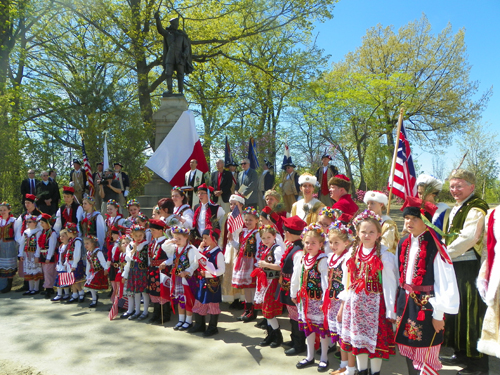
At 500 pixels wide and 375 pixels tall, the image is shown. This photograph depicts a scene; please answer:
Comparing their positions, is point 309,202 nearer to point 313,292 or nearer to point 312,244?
point 312,244

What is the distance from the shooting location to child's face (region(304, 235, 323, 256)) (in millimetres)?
3931

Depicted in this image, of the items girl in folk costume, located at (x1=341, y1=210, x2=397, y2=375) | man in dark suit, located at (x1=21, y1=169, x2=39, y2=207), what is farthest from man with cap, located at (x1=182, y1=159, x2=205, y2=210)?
girl in folk costume, located at (x1=341, y1=210, x2=397, y2=375)

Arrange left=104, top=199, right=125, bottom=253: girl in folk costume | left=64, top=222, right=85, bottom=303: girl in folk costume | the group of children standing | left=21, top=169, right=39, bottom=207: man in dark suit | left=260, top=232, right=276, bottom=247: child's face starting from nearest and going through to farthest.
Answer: the group of children standing → left=260, top=232, right=276, bottom=247: child's face → left=64, top=222, right=85, bottom=303: girl in folk costume → left=104, top=199, right=125, bottom=253: girl in folk costume → left=21, top=169, right=39, bottom=207: man in dark suit

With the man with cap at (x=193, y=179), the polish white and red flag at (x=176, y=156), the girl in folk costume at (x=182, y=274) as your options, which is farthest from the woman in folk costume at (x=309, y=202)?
the polish white and red flag at (x=176, y=156)

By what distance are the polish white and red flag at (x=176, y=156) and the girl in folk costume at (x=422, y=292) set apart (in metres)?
6.28

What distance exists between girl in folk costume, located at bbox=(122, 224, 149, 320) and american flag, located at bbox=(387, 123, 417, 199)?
12.0ft

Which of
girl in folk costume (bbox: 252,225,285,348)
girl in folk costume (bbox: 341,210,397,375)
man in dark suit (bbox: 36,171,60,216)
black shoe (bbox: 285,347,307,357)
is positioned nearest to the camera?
girl in folk costume (bbox: 341,210,397,375)

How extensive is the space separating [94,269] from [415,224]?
5405 millimetres

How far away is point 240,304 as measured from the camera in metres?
6.39

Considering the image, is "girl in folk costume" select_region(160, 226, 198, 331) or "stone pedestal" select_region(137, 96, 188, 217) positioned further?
"stone pedestal" select_region(137, 96, 188, 217)

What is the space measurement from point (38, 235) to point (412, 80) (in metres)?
24.7

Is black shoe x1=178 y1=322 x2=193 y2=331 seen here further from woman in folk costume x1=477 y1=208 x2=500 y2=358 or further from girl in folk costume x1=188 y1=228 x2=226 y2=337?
woman in folk costume x1=477 y1=208 x2=500 y2=358

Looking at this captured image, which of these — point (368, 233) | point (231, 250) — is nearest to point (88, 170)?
point (231, 250)

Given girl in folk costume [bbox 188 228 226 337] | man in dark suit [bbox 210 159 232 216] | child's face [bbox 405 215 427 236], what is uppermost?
man in dark suit [bbox 210 159 232 216]
